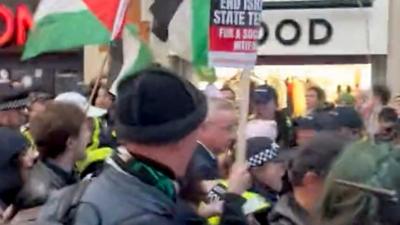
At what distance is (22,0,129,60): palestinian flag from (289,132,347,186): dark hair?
2244 mm

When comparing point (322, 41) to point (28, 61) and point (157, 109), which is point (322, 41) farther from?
point (157, 109)

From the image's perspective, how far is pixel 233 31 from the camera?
269 inches

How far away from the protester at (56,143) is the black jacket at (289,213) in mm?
1225

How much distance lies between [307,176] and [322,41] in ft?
40.3

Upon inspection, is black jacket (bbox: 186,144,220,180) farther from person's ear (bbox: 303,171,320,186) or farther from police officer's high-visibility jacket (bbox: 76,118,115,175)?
person's ear (bbox: 303,171,320,186)

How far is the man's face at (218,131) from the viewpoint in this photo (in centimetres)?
623

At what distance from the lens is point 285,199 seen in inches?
199

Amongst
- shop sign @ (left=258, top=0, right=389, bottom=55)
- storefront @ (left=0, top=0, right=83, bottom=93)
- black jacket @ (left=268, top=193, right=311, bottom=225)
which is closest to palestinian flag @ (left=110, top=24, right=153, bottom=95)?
black jacket @ (left=268, top=193, right=311, bottom=225)

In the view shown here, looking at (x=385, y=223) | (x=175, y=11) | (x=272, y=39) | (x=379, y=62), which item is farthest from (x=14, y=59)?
(x=385, y=223)

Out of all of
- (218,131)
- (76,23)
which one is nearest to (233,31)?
(218,131)

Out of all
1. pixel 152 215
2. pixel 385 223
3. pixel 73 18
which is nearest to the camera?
pixel 385 223

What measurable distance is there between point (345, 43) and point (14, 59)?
22.9 ft

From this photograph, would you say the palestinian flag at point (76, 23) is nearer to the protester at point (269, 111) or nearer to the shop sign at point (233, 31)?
the shop sign at point (233, 31)

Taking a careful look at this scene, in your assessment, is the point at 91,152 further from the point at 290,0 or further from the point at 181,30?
the point at 290,0
